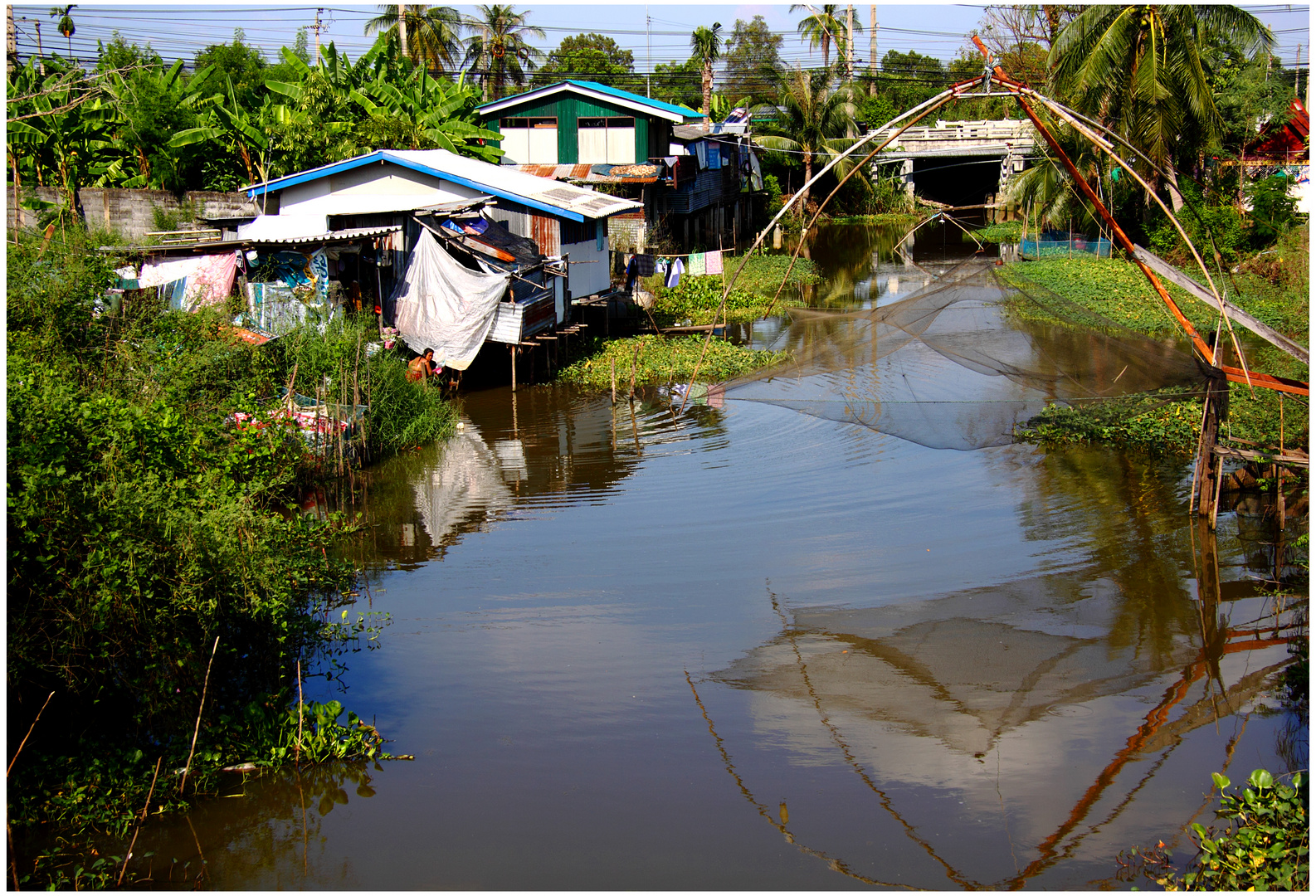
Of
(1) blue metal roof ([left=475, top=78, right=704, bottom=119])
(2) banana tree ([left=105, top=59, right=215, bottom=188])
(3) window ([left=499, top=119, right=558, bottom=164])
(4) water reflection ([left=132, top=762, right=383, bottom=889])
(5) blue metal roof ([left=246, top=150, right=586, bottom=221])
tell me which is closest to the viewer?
(4) water reflection ([left=132, top=762, right=383, bottom=889])

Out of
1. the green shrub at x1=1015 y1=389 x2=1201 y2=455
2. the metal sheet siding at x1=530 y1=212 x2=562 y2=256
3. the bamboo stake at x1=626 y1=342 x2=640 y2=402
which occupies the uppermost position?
the metal sheet siding at x1=530 y1=212 x2=562 y2=256

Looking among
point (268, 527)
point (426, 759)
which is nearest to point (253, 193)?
point (268, 527)

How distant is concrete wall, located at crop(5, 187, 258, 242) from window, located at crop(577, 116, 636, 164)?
7775 millimetres

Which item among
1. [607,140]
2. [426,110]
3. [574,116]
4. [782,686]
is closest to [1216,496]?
[782,686]

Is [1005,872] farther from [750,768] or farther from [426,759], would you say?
[426,759]

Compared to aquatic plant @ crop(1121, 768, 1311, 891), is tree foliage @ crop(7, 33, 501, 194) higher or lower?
higher

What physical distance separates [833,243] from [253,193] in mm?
21028

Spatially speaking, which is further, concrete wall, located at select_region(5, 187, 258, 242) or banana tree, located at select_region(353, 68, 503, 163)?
banana tree, located at select_region(353, 68, 503, 163)

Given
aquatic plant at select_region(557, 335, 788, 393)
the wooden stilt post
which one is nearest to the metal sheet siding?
aquatic plant at select_region(557, 335, 788, 393)

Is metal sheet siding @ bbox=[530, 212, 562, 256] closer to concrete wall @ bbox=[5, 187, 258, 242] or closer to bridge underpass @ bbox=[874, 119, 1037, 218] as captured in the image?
concrete wall @ bbox=[5, 187, 258, 242]

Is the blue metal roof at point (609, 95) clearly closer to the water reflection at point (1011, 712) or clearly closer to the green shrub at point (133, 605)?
the water reflection at point (1011, 712)

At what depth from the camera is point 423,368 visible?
523 inches

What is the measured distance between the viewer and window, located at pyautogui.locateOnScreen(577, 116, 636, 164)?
2252cm

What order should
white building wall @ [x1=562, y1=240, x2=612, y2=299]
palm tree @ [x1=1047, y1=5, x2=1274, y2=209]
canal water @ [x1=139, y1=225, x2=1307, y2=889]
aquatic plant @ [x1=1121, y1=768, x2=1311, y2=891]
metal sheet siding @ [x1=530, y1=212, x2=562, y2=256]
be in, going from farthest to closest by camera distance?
palm tree @ [x1=1047, y1=5, x2=1274, y2=209], white building wall @ [x1=562, y1=240, x2=612, y2=299], metal sheet siding @ [x1=530, y1=212, x2=562, y2=256], canal water @ [x1=139, y1=225, x2=1307, y2=889], aquatic plant @ [x1=1121, y1=768, x2=1311, y2=891]
